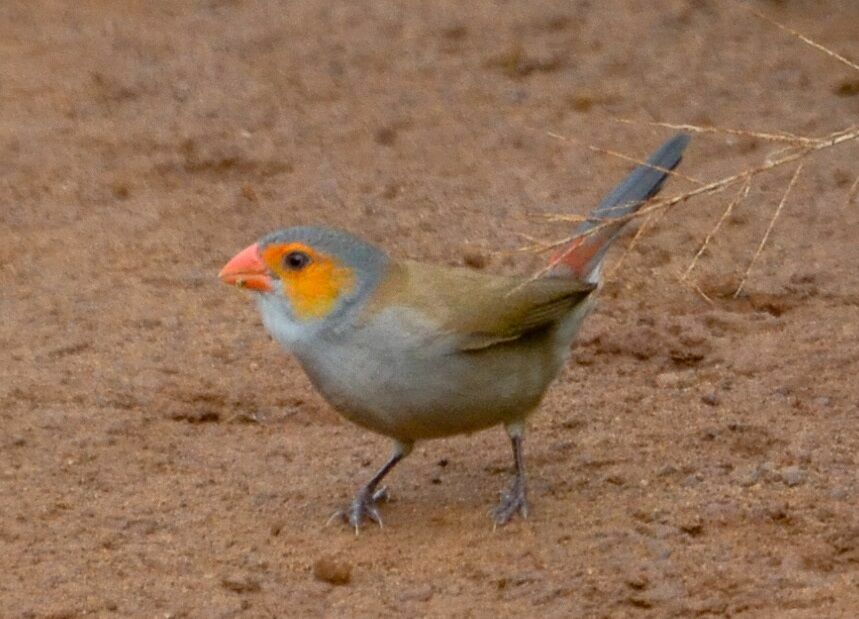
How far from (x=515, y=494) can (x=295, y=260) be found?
0.93 meters

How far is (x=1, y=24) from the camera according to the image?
9.37 m

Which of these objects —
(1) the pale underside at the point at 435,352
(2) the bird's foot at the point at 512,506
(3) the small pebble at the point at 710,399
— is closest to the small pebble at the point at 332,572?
(1) the pale underside at the point at 435,352

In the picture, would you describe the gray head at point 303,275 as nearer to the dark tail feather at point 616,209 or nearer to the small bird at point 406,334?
the small bird at point 406,334

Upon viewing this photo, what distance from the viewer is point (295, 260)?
16.7 ft

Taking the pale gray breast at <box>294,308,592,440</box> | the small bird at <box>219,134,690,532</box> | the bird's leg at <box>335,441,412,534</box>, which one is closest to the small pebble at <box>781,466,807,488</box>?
the small bird at <box>219,134,690,532</box>

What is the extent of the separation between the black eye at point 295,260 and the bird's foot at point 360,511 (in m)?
0.68

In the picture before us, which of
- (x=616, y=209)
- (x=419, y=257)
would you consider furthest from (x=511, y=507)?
(x=419, y=257)

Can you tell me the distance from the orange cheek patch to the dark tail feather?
2.53 feet

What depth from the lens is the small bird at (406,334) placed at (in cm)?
493

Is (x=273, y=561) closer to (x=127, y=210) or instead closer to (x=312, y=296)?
(x=312, y=296)

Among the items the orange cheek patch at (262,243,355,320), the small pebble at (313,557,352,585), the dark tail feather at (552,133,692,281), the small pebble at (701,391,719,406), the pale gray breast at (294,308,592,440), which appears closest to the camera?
the small pebble at (313,557,352,585)

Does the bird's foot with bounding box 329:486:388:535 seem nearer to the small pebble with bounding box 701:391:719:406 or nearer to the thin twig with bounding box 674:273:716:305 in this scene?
the thin twig with bounding box 674:273:716:305

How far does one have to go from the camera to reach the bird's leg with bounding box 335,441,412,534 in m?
5.13

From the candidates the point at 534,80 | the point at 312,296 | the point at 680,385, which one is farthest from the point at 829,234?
the point at 312,296
